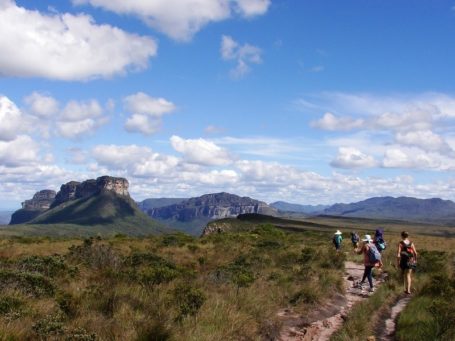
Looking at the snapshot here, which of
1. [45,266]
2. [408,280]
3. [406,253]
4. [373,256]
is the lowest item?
[408,280]

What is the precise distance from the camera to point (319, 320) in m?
12.3

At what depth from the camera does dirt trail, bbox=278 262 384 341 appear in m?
10.6

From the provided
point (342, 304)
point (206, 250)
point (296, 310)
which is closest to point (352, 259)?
point (206, 250)

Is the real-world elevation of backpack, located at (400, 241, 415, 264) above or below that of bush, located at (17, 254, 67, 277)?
above

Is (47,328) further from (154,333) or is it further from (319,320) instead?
(319,320)

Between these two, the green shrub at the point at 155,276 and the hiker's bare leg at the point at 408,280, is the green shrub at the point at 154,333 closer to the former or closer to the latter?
the green shrub at the point at 155,276

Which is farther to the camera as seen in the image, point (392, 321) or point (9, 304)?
point (392, 321)

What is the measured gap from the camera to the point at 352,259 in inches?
1121

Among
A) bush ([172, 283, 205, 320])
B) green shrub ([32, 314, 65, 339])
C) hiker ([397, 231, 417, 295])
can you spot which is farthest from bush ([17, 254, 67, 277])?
hiker ([397, 231, 417, 295])

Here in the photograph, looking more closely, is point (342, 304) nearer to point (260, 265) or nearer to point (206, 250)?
point (260, 265)

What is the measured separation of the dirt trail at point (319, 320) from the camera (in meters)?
10.6

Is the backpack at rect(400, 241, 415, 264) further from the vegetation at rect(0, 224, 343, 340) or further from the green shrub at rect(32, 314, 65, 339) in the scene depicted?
the green shrub at rect(32, 314, 65, 339)

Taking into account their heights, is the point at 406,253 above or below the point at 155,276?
above

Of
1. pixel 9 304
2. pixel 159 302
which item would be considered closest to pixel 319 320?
pixel 159 302
